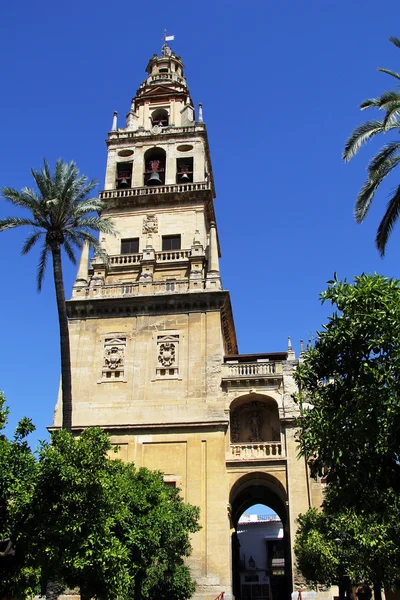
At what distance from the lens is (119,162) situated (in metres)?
39.9

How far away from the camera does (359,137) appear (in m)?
18.1

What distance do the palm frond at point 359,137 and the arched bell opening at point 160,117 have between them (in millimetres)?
26993

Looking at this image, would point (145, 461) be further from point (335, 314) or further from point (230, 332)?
point (335, 314)

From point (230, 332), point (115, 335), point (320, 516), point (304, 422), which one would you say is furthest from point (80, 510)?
point (230, 332)

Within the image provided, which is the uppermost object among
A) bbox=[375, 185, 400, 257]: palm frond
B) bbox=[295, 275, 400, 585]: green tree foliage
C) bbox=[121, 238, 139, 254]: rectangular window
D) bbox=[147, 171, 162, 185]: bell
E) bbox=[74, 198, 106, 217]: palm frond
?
bbox=[147, 171, 162, 185]: bell

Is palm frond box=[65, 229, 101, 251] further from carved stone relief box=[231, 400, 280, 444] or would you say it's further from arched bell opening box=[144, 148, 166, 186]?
arched bell opening box=[144, 148, 166, 186]

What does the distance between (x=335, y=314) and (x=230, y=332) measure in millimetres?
21561

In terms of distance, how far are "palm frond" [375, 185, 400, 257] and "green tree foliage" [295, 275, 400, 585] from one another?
3169 mm

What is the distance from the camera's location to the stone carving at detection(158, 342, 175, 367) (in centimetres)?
3081

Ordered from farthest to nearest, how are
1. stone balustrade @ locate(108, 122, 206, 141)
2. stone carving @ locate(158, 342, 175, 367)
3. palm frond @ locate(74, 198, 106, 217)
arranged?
stone balustrade @ locate(108, 122, 206, 141)
stone carving @ locate(158, 342, 175, 367)
palm frond @ locate(74, 198, 106, 217)

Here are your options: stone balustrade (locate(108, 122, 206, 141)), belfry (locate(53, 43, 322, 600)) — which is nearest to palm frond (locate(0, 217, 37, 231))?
belfry (locate(53, 43, 322, 600))

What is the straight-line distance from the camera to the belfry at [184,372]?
2777 centimetres

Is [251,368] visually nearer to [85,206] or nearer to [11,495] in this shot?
[85,206]

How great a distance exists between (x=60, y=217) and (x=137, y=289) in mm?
10823
